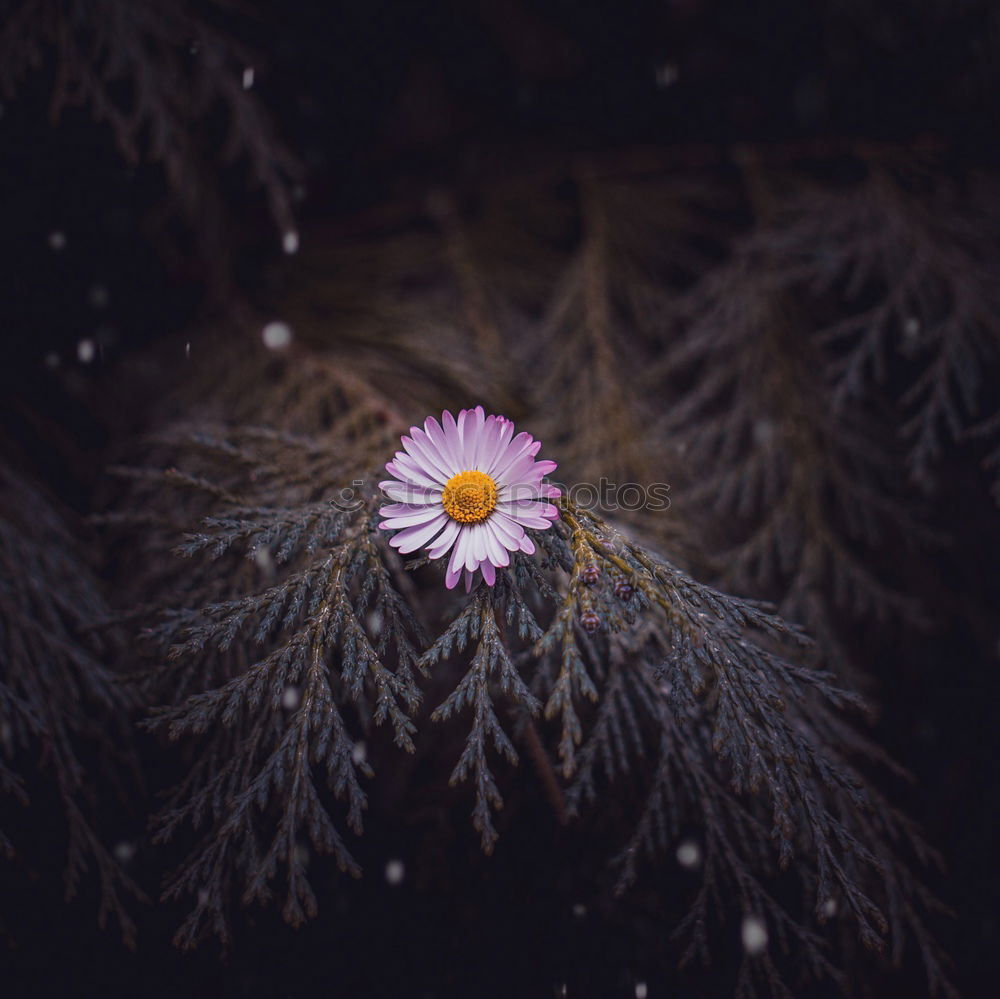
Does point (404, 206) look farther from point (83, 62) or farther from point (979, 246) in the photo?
point (979, 246)

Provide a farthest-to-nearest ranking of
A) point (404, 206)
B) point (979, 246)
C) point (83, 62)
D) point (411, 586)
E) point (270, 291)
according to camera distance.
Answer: point (404, 206), point (270, 291), point (979, 246), point (83, 62), point (411, 586)

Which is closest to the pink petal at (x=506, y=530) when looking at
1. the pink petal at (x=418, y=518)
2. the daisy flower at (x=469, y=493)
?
the daisy flower at (x=469, y=493)

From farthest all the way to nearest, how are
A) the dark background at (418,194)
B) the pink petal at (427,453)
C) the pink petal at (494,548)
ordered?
the dark background at (418,194) < the pink petal at (427,453) < the pink petal at (494,548)

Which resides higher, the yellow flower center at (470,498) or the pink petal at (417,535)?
the yellow flower center at (470,498)

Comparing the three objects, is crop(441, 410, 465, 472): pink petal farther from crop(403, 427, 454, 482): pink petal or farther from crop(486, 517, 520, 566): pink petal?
crop(486, 517, 520, 566): pink petal

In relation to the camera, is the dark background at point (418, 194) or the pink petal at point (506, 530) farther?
the dark background at point (418, 194)

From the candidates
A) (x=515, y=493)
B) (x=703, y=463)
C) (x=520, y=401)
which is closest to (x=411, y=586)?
(x=515, y=493)

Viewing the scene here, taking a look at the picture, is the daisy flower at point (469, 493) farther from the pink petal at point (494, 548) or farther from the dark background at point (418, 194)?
the dark background at point (418, 194)
